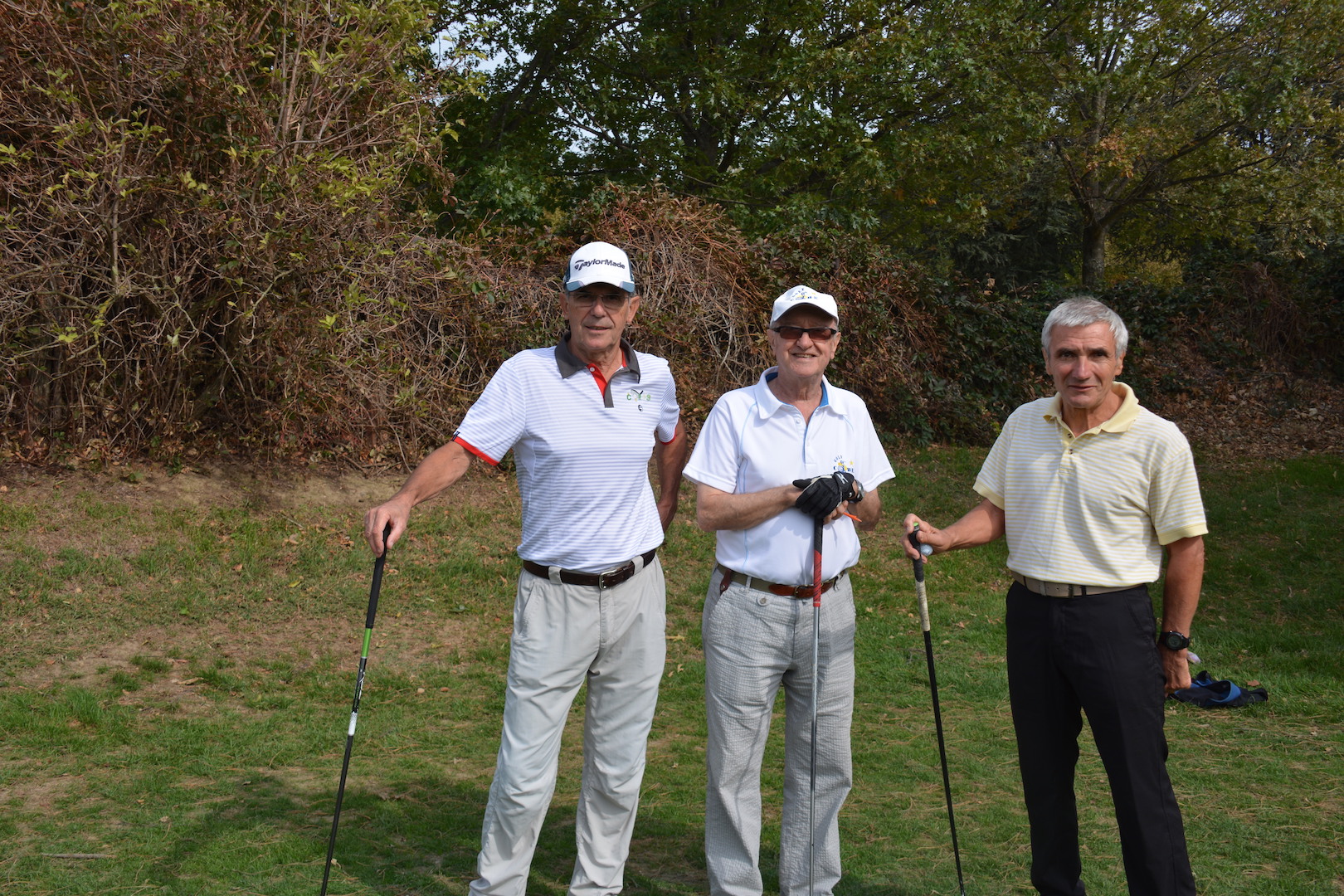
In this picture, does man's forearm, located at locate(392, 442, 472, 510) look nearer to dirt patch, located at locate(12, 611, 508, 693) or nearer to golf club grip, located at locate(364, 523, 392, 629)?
golf club grip, located at locate(364, 523, 392, 629)

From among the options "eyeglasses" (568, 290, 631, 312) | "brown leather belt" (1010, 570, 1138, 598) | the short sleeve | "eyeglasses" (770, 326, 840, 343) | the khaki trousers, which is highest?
"eyeglasses" (568, 290, 631, 312)

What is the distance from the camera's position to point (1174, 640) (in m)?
3.10

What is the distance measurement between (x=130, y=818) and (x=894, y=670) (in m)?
4.25

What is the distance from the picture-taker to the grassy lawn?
4.06 m

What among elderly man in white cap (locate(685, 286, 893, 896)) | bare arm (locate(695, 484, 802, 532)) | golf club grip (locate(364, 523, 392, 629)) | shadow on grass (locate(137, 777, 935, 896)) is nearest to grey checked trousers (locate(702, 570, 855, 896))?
elderly man in white cap (locate(685, 286, 893, 896))

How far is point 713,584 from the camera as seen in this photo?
3.53 metres

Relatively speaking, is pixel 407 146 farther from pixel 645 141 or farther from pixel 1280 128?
pixel 1280 128

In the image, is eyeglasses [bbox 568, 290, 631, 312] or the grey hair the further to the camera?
eyeglasses [bbox 568, 290, 631, 312]

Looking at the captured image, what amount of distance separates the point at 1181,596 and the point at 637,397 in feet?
5.57

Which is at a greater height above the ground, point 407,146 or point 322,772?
point 407,146

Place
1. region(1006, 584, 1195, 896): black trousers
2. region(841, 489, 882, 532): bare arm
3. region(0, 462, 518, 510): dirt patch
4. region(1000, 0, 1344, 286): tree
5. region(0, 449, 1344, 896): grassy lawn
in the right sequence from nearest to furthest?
1. region(1006, 584, 1195, 896): black trousers
2. region(841, 489, 882, 532): bare arm
3. region(0, 449, 1344, 896): grassy lawn
4. region(0, 462, 518, 510): dirt patch
5. region(1000, 0, 1344, 286): tree

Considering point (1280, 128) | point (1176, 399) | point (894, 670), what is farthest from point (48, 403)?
point (1280, 128)

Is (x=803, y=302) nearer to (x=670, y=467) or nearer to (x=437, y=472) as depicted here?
(x=670, y=467)

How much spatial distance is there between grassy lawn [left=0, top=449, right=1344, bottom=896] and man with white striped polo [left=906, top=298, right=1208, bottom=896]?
907mm
